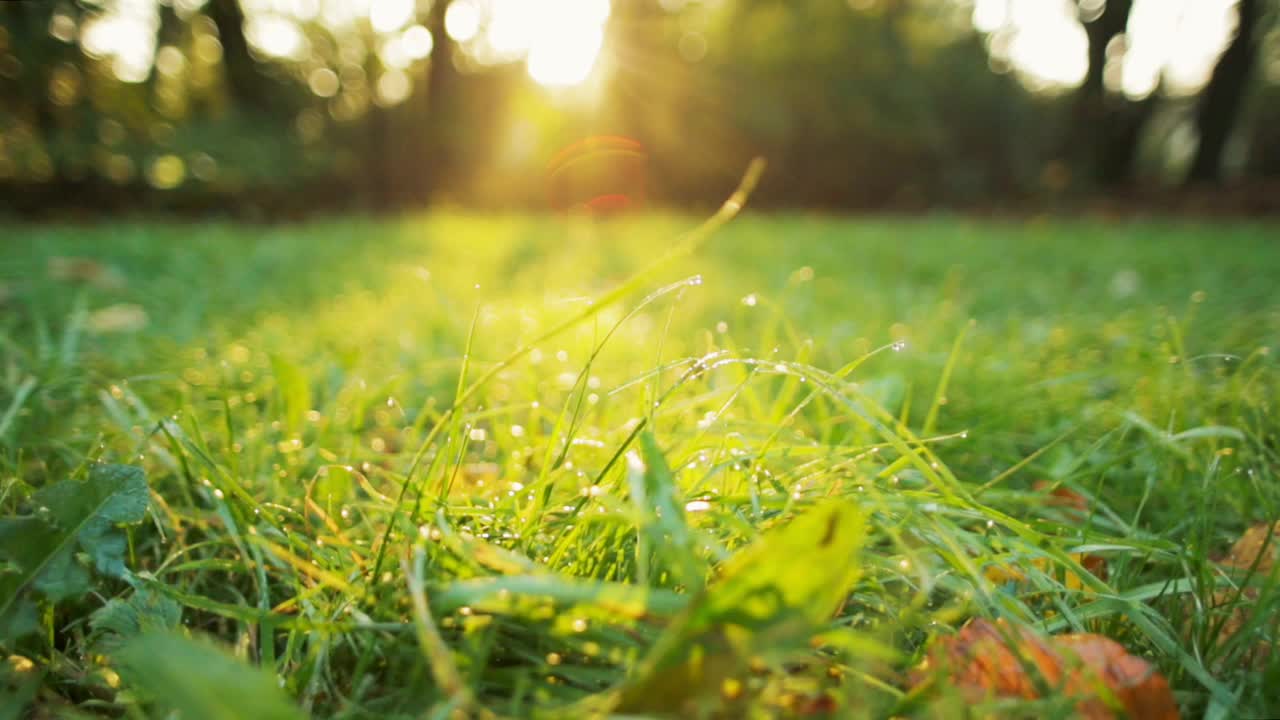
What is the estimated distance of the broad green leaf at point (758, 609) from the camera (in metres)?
0.49

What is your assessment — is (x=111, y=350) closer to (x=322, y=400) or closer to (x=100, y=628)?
(x=322, y=400)

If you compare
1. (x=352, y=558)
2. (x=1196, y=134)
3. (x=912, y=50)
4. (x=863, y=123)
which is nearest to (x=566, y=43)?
(x=863, y=123)

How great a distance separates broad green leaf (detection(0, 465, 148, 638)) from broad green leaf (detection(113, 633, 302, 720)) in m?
0.28

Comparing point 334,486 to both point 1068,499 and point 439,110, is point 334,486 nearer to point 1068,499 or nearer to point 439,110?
point 1068,499

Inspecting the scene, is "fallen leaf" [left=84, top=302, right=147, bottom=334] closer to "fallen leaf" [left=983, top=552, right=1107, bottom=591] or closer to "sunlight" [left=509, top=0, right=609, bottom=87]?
"fallen leaf" [left=983, top=552, right=1107, bottom=591]

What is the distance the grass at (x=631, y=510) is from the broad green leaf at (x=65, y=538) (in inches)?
1.5

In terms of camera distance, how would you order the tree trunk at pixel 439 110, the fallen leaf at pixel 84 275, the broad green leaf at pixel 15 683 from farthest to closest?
1. the tree trunk at pixel 439 110
2. the fallen leaf at pixel 84 275
3. the broad green leaf at pixel 15 683

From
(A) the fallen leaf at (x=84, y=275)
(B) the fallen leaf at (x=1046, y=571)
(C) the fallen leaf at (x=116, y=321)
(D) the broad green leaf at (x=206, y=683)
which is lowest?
(B) the fallen leaf at (x=1046, y=571)

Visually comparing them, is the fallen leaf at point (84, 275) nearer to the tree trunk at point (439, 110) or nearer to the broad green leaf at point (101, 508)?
the broad green leaf at point (101, 508)

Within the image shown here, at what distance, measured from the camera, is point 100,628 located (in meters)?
0.67

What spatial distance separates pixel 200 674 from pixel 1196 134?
13.5m

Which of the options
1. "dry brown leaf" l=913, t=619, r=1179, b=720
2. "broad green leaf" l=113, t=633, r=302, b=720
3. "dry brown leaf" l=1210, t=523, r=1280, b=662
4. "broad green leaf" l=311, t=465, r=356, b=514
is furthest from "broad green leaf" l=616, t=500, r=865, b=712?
"broad green leaf" l=311, t=465, r=356, b=514

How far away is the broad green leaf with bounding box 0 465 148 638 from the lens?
63cm

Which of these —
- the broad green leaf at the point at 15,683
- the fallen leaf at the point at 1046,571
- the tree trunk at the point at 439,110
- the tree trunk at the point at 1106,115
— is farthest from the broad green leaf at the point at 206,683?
the tree trunk at the point at 1106,115
